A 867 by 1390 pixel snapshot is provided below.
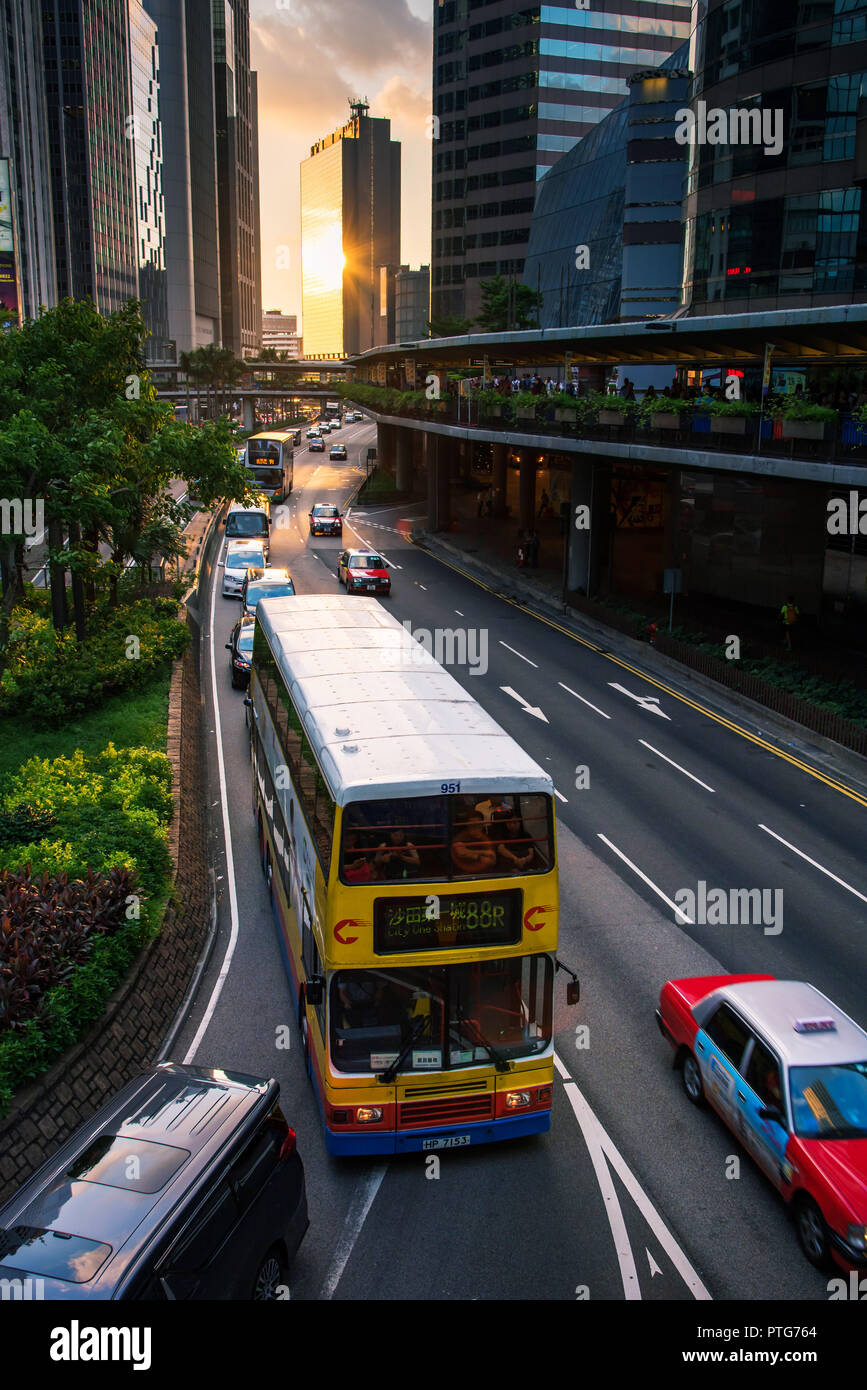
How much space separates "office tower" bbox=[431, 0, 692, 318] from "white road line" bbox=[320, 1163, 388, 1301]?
385ft

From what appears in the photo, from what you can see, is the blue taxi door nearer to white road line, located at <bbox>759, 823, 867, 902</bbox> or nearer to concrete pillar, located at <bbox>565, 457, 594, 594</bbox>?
white road line, located at <bbox>759, 823, 867, 902</bbox>

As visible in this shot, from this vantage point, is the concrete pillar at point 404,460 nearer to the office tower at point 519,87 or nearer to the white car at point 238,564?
the white car at point 238,564

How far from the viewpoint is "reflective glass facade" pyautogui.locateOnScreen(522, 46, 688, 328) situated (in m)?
72.7

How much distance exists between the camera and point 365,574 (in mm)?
44781

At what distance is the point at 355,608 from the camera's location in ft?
65.7

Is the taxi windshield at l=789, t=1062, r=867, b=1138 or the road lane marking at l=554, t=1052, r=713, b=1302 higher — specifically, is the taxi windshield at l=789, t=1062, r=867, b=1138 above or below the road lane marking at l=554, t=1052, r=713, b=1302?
above

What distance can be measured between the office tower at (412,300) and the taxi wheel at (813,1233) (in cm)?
17549

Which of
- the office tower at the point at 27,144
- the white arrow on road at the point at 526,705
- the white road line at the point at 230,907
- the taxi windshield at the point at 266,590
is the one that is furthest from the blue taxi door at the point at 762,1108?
the office tower at the point at 27,144

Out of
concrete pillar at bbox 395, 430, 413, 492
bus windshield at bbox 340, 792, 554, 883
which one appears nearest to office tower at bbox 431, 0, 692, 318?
concrete pillar at bbox 395, 430, 413, 492

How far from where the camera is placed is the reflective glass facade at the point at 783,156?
39594mm

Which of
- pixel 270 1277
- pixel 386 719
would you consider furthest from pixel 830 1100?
pixel 386 719

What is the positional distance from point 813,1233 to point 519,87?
413ft
